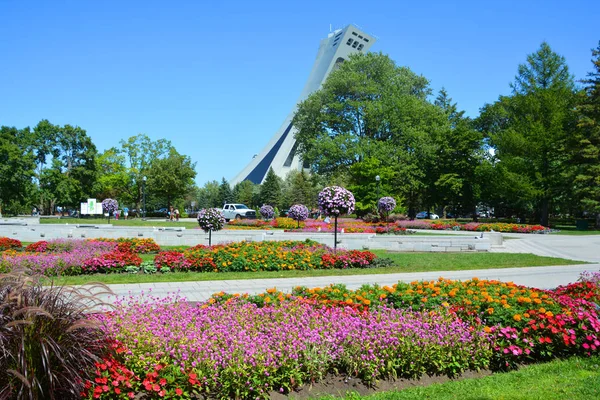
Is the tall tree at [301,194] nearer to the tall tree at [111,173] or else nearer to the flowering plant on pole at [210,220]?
the tall tree at [111,173]

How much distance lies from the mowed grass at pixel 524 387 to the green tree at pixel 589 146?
29.5m

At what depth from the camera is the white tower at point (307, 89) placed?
77250 millimetres

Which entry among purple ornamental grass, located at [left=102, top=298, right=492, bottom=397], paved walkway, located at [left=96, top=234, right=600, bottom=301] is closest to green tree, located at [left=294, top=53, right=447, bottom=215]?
paved walkway, located at [left=96, top=234, right=600, bottom=301]

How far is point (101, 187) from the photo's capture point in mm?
51531

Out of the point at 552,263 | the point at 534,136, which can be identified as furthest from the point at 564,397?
the point at 534,136

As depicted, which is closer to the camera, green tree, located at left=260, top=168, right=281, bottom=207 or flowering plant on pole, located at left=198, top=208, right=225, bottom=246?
flowering plant on pole, located at left=198, top=208, right=225, bottom=246

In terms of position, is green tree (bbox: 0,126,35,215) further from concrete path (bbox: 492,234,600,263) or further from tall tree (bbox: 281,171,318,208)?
concrete path (bbox: 492,234,600,263)

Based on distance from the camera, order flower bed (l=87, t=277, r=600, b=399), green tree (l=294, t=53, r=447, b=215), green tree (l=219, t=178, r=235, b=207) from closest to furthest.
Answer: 1. flower bed (l=87, t=277, r=600, b=399)
2. green tree (l=294, t=53, r=447, b=215)
3. green tree (l=219, t=178, r=235, b=207)

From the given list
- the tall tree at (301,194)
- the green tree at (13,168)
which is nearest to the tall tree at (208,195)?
the tall tree at (301,194)

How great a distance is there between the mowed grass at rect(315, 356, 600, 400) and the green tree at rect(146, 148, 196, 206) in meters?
45.4

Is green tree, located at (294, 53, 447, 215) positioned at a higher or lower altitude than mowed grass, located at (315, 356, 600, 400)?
higher

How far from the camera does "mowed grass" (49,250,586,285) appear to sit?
995 cm

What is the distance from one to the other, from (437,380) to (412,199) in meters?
44.8

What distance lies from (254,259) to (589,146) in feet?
94.3
